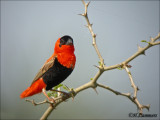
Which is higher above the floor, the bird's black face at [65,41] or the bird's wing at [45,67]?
the bird's black face at [65,41]

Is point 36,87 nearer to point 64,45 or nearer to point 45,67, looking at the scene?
point 45,67

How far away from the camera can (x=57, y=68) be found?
12.0ft

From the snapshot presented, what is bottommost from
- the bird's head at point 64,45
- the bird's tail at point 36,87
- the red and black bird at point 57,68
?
the bird's tail at point 36,87

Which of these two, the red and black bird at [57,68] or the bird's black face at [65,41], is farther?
the bird's black face at [65,41]

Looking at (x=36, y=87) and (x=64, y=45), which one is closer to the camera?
(x=64, y=45)

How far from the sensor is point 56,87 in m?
3.58

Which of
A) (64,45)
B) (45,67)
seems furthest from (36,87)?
(64,45)

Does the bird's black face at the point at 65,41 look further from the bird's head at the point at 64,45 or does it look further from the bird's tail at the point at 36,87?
the bird's tail at the point at 36,87

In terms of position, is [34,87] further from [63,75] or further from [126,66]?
[126,66]

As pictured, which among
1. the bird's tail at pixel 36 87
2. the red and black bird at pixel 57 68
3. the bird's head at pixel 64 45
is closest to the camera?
the red and black bird at pixel 57 68

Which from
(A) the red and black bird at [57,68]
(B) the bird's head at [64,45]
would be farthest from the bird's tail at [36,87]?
(B) the bird's head at [64,45]

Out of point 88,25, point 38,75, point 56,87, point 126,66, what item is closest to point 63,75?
point 56,87

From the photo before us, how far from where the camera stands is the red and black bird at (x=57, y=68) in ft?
11.8

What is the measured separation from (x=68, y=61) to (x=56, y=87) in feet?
1.52
